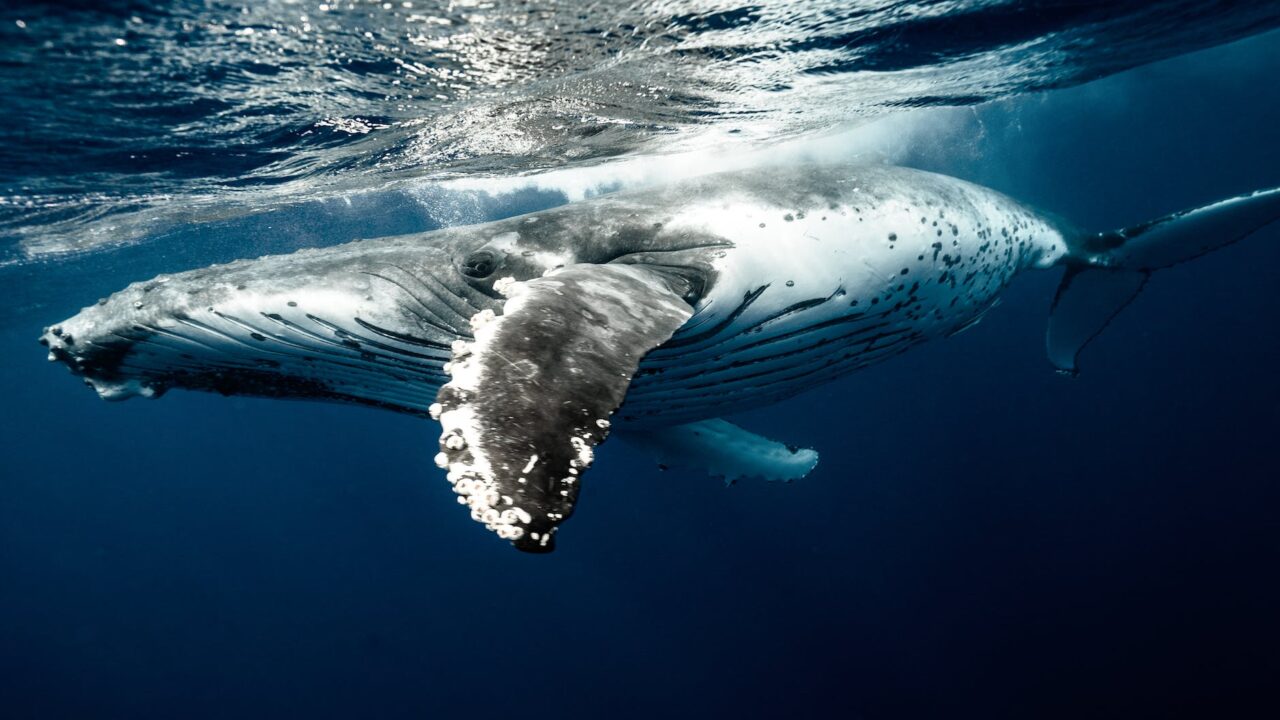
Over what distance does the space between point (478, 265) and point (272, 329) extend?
48.7 inches

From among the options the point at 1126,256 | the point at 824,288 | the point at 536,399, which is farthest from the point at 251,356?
the point at 1126,256

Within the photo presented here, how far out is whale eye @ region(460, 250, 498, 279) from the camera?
383 cm

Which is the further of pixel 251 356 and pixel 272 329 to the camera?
pixel 251 356

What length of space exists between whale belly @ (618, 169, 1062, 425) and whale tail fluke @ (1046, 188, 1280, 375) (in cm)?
208

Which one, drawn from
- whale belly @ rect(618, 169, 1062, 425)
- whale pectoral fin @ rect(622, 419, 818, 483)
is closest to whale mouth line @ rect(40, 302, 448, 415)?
whale belly @ rect(618, 169, 1062, 425)

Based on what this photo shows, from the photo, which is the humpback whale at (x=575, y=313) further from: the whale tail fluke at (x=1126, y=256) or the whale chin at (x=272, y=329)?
the whale tail fluke at (x=1126, y=256)

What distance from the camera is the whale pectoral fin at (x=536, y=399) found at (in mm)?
1427

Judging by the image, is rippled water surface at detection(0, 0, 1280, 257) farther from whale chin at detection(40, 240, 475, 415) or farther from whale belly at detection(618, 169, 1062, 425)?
whale chin at detection(40, 240, 475, 415)

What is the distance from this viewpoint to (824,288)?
425 centimetres

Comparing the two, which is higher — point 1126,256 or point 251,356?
point 1126,256

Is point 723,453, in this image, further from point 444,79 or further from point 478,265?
point 444,79

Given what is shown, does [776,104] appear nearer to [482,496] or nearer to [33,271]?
[482,496]

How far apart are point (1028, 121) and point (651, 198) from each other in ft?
126

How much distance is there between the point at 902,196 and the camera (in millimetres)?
4898
